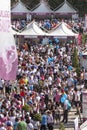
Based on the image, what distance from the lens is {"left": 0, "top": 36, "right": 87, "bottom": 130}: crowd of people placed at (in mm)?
17577

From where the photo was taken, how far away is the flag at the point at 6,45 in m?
9.01

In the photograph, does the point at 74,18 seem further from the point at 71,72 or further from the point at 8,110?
the point at 8,110

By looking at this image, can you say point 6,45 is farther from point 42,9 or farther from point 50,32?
point 42,9

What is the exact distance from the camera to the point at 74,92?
68.9 feet

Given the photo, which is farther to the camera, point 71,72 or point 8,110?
point 71,72

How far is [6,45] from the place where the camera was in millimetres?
9234

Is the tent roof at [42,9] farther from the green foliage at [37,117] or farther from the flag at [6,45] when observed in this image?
the flag at [6,45]

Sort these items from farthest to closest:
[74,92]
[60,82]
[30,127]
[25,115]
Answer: [60,82], [74,92], [25,115], [30,127]

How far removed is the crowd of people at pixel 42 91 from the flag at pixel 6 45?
5.99m

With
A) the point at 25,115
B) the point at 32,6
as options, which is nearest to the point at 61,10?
the point at 32,6

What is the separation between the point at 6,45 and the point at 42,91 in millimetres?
13510

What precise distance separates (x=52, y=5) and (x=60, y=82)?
118 ft

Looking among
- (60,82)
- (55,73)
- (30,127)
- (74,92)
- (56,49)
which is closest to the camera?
(30,127)

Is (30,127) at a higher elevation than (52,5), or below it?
below
